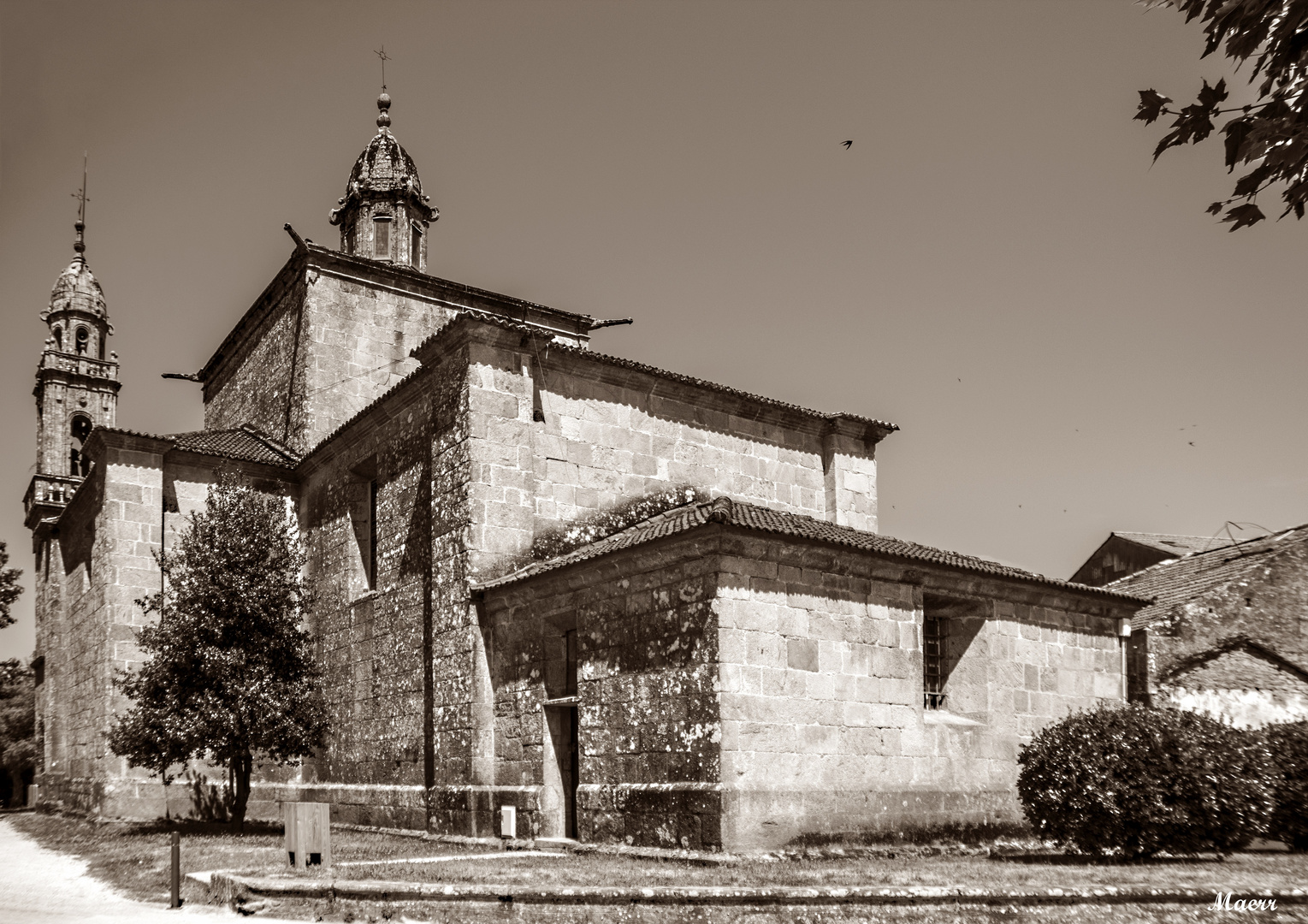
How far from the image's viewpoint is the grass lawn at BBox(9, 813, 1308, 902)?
29.8 ft

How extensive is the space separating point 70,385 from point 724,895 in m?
28.7

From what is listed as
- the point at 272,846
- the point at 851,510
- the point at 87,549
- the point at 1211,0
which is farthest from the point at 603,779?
the point at 87,549

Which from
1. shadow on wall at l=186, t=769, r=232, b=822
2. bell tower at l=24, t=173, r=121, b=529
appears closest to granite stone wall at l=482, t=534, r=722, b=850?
shadow on wall at l=186, t=769, r=232, b=822

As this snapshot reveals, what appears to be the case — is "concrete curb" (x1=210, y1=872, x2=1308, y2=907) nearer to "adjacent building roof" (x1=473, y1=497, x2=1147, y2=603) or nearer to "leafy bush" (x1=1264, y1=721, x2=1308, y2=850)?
"adjacent building roof" (x1=473, y1=497, x2=1147, y2=603)

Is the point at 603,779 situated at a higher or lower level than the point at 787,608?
lower

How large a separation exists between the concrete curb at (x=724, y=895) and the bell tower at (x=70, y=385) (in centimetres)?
2448

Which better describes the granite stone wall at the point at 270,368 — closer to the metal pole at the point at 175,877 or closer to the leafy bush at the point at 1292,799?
the metal pole at the point at 175,877

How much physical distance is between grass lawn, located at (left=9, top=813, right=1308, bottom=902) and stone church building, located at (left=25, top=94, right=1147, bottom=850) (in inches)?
37.9

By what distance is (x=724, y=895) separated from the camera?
8.03 m

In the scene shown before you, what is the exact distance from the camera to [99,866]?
1182cm

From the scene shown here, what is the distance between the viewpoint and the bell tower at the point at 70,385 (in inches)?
1170

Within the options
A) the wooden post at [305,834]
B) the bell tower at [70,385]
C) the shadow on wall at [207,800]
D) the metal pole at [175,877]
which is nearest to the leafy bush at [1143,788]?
the wooden post at [305,834]

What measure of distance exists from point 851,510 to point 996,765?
588 centimetres

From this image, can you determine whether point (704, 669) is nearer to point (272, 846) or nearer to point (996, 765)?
point (996, 765)
